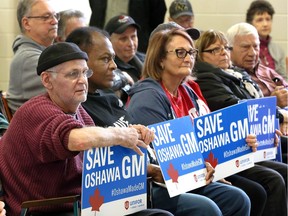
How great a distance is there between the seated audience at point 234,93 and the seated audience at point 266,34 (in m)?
1.22

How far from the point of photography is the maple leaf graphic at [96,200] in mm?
2520

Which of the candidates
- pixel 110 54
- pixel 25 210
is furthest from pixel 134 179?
pixel 110 54

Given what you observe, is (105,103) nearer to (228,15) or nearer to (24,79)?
(24,79)

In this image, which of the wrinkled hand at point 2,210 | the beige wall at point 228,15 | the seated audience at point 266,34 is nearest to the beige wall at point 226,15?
the beige wall at point 228,15

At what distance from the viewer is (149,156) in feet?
10.1

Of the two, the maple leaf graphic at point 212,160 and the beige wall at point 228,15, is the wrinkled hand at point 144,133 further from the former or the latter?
the beige wall at point 228,15

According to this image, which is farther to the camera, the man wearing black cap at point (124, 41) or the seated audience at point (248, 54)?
the seated audience at point (248, 54)

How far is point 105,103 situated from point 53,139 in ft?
2.20

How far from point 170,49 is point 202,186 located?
723 mm

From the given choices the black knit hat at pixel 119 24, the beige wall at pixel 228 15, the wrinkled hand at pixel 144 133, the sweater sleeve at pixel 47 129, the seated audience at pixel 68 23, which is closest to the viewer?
the sweater sleeve at pixel 47 129

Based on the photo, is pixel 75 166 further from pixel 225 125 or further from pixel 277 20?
pixel 277 20

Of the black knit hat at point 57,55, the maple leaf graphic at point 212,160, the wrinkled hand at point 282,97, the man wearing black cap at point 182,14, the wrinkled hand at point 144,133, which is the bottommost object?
the wrinkled hand at point 282,97

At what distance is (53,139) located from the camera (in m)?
2.41

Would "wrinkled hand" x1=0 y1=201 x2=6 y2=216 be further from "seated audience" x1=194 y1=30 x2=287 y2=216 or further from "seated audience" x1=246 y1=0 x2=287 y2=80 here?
"seated audience" x1=246 y1=0 x2=287 y2=80
